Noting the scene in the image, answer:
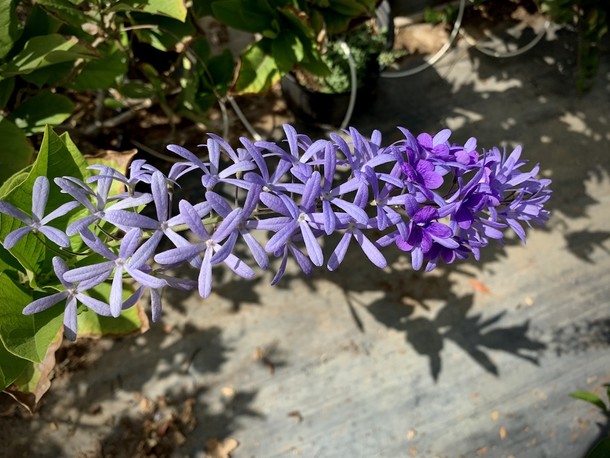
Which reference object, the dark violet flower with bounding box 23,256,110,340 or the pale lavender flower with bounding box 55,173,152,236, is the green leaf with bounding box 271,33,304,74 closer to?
the pale lavender flower with bounding box 55,173,152,236

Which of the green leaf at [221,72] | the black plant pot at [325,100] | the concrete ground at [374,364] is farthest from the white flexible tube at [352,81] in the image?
the green leaf at [221,72]

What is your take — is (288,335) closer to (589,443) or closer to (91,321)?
(91,321)

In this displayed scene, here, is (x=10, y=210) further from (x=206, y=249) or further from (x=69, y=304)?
(x=206, y=249)

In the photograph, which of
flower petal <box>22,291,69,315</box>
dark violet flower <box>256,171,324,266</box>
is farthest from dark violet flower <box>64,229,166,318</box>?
dark violet flower <box>256,171,324,266</box>

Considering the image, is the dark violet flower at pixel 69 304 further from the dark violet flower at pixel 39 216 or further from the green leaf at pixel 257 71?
the green leaf at pixel 257 71

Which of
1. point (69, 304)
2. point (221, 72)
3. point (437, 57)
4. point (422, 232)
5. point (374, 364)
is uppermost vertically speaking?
point (422, 232)

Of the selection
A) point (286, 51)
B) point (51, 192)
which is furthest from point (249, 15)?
point (51, 192)
